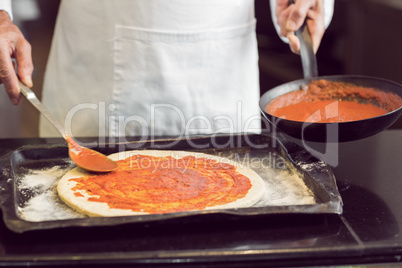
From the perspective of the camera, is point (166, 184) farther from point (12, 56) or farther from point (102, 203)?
point (12, 56)

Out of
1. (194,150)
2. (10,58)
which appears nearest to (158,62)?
(194,150)

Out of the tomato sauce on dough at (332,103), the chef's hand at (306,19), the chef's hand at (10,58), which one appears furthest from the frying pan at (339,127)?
the chef's hand at (10,58)

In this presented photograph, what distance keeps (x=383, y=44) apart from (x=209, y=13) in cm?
191

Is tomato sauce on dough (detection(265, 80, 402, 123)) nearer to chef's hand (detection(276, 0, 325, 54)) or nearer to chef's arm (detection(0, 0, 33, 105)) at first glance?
chef's hand (detection(276, 0, 325, 54))

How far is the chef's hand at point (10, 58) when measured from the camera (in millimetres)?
1400

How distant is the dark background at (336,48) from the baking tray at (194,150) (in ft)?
6.48

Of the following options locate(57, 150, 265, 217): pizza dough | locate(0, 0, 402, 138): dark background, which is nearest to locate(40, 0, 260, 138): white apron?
locate(57, 150, 265, 217): pizza dough

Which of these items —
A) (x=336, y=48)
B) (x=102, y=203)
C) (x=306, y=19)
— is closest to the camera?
(x=102, y=203)

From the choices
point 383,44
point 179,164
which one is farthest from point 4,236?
point 383,44

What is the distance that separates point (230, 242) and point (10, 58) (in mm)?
839

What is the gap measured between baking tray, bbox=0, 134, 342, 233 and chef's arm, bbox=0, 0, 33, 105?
178 mm

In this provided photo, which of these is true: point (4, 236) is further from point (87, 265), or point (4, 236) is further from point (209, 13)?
point (209, 13)

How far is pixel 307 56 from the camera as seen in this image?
1.55 meters

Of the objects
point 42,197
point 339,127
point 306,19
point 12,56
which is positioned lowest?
point 42,197
